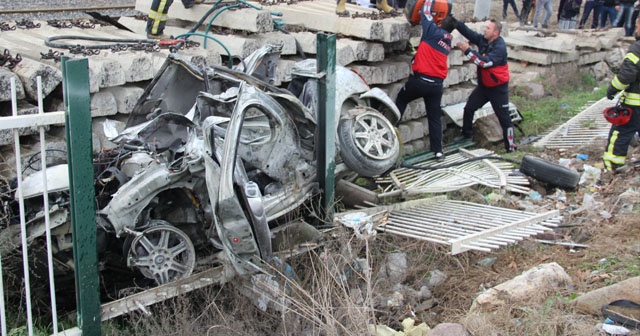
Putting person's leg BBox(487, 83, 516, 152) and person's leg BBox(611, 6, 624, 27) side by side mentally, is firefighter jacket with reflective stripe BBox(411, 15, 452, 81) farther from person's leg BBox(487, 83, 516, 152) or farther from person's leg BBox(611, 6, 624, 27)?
person's leg BBox(611, 6, 624, 27)

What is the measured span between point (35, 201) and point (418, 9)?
5761 millimetres

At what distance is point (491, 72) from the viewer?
9984 mm

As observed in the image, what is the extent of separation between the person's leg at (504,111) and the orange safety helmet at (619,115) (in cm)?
179

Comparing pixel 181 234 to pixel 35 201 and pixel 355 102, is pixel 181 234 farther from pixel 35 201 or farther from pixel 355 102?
pixel 355 102

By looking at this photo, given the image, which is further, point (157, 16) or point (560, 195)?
point (157, 16)

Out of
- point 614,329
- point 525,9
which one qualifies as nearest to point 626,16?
point 525,9

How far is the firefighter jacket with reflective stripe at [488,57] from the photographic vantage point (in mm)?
9852

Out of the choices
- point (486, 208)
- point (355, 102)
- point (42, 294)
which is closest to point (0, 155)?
point (42, 294)

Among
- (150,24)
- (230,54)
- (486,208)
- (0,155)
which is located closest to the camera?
(0,155)

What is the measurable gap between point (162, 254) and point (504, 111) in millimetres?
6412

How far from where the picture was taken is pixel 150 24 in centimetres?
929

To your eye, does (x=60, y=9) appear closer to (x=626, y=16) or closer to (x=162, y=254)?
(x=162, y=254)

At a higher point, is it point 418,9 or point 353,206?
point 418,9

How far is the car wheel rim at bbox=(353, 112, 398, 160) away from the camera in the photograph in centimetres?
697
